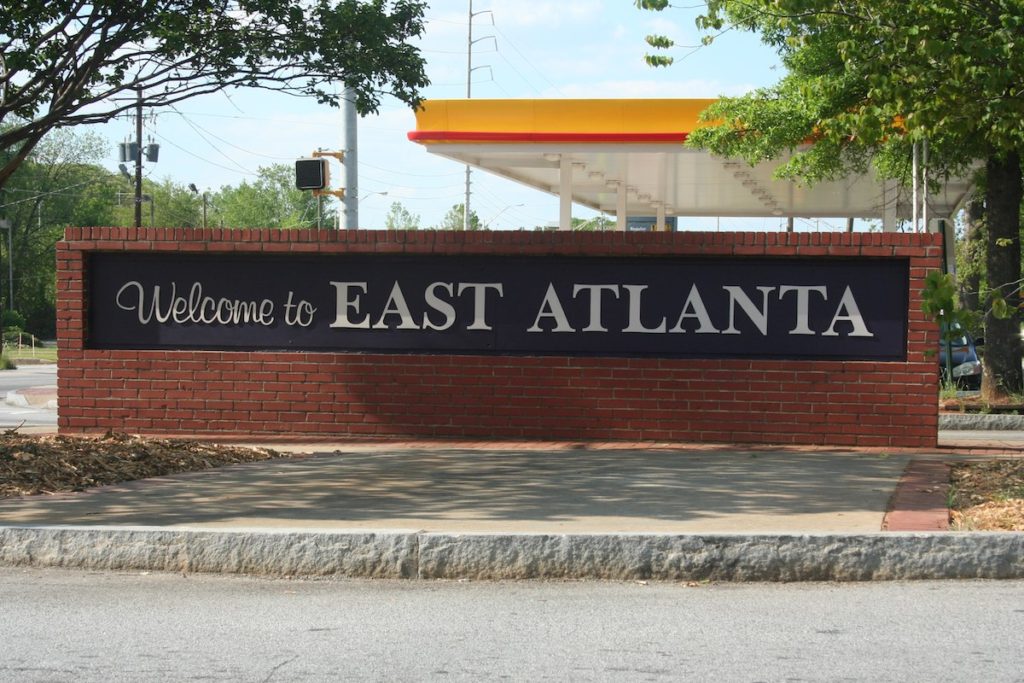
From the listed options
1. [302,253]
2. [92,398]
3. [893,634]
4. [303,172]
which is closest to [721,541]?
[893,634]

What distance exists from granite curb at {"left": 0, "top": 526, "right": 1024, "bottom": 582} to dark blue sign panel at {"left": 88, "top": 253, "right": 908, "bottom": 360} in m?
5.76

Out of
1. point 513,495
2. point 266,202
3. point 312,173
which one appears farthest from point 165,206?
point 513,495

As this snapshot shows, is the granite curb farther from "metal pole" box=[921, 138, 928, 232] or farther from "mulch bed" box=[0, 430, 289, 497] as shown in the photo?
"metal pole" box=[921, 138, 928, 232]

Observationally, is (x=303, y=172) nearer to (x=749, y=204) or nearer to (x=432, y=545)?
(x=432, y=545)

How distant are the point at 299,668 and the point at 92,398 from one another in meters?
9.03

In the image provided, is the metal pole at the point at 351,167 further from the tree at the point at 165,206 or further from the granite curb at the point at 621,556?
the tree at the point at 165,206

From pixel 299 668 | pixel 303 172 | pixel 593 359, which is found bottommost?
pixel 299 668

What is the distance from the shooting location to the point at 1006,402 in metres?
18.5

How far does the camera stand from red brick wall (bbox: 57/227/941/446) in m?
12.5

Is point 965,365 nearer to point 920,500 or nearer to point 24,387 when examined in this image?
point 920,500

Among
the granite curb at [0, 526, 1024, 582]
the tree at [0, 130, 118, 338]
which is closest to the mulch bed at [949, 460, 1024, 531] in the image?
the granite curb at [0, 526, 1024, 582]

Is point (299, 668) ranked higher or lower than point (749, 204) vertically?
lower

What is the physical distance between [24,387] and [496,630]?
23480mm

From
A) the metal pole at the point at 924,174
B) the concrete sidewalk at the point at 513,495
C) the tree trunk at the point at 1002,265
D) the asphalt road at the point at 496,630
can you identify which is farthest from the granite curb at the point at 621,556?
the tree trunk at the point at 1002,265
